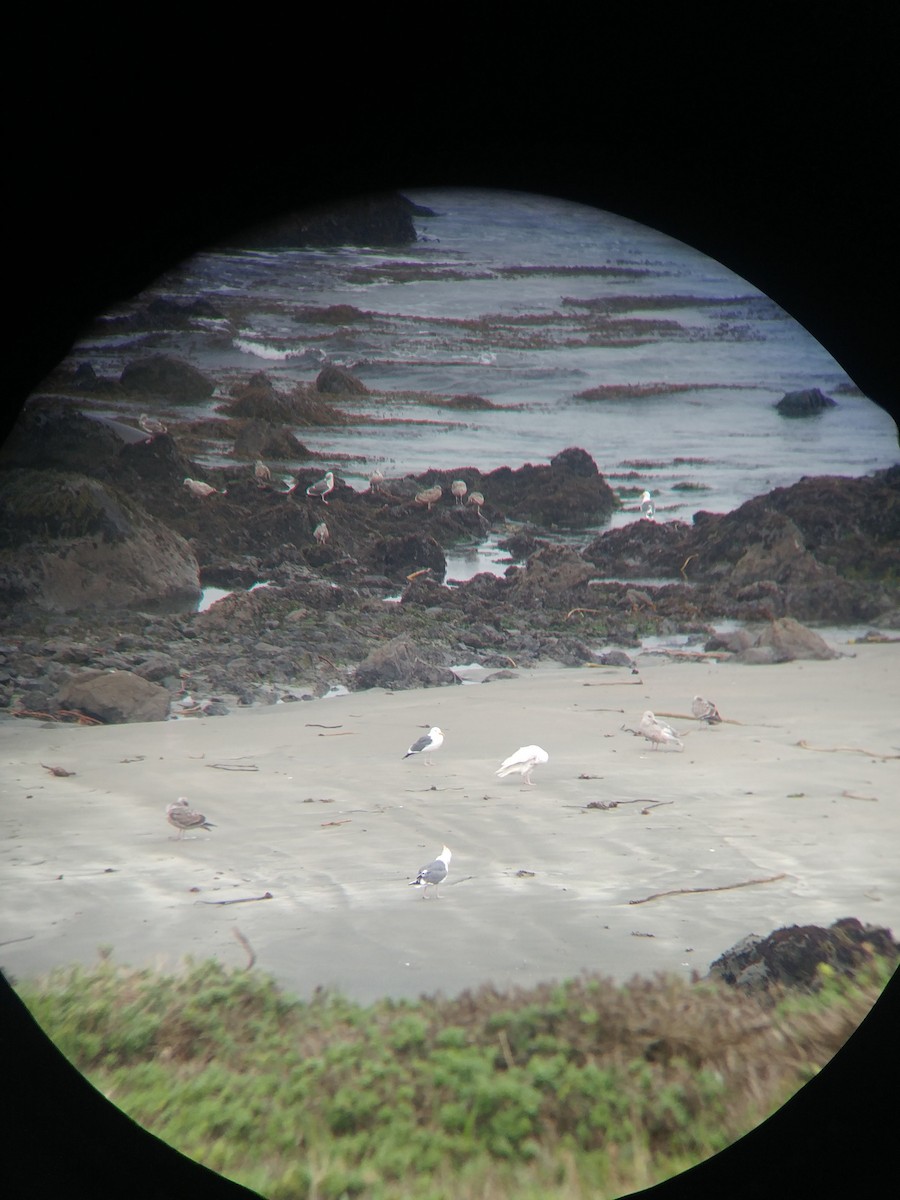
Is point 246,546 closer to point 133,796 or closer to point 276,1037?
point 133,796

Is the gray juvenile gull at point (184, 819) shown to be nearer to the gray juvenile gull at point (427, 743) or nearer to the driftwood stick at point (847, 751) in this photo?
the gray juvenile gull at point (427, 743)

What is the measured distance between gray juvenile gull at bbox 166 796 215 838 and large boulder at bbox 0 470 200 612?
0.75 m

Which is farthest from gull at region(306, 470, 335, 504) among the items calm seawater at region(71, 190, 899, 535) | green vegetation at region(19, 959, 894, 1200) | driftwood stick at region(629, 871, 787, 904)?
driftwood stick at region(629, 871, 787, 904)

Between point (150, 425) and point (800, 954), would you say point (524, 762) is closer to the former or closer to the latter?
point (800, 954)

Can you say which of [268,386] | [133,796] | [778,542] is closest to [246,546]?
[268,386]

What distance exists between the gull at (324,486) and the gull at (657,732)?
1.37 m

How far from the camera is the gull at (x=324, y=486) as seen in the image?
337 cm

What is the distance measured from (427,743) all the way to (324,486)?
1.01m

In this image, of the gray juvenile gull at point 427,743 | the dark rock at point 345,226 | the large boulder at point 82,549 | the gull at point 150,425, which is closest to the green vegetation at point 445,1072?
the gray juvenile gull at point 427,743

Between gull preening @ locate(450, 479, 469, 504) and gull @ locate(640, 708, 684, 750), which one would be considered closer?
gull @ locate(640, 708, 684, 750)

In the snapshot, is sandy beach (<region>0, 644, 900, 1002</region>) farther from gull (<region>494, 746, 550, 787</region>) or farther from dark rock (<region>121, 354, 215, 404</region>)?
dark rock (<region>121, 354, 215, 404</region>)

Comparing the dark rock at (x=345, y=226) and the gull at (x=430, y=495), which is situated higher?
the dark rock at (x=345, y=226)

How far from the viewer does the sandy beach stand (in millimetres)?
2691

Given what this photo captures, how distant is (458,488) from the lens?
3.34m
